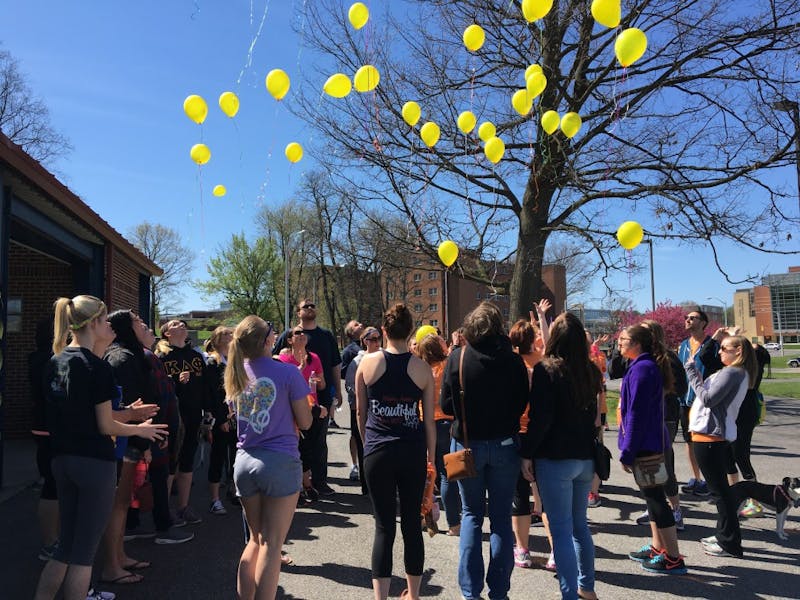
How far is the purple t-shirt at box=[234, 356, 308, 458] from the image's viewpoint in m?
3.12

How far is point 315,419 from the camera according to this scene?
18.9 ft

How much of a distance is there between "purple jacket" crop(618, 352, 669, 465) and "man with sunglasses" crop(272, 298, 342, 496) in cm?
315

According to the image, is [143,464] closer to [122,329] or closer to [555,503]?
[122,329]

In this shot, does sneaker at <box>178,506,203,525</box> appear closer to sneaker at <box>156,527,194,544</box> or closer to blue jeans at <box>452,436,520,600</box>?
sneaker at <box>156,527,194,544</box>

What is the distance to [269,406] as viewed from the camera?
3145 millimetres

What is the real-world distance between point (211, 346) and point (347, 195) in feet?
20.1

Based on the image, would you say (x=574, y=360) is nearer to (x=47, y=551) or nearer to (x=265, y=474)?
(x=265, y=474)

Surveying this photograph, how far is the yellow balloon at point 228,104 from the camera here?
659 cm

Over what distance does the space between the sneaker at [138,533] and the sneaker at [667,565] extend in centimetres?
406

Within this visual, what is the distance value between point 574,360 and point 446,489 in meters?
1.73

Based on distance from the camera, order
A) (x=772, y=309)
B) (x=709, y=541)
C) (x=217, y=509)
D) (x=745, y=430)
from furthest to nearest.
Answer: (x=772, y=309)
(x=745, y=430)
(x=217, y=509)
(x=709, y=541)

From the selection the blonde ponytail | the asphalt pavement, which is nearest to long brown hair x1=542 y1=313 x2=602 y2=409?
the asphalt pavement

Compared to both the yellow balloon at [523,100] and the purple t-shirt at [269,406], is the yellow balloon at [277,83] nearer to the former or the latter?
A: the yellow balloon at [523,100]

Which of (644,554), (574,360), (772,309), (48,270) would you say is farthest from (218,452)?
(772,309)
